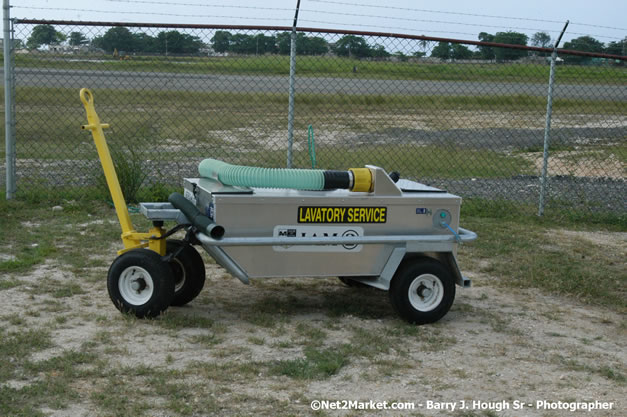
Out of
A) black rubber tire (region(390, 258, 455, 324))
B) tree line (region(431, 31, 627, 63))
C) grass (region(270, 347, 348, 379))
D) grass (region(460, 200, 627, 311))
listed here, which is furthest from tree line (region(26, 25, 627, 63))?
grass (region(270, 347, 348, 379))

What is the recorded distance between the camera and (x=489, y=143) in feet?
58.9

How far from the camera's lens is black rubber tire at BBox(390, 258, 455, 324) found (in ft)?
18.7

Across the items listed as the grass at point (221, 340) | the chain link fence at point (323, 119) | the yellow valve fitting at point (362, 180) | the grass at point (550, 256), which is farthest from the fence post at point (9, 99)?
the grass at point (550, 256)

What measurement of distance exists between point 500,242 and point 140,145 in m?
8.20

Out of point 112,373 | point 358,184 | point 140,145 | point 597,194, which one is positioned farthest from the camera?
point 140,145

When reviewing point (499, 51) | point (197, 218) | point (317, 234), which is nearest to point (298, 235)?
point (317, 234)

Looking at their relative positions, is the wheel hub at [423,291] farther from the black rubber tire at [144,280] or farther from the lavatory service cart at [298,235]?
the black rubber tire at [144,280]

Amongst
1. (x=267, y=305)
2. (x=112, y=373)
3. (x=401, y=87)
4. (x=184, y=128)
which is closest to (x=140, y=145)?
(x=184, y=128)

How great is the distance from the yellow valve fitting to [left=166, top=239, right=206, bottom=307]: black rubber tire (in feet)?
4.44

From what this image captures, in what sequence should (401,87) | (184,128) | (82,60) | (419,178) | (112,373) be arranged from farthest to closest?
(401,87) < (184,128) < (419,178) < (82,60) < (112,373)

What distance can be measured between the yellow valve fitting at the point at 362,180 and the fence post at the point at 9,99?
202 inches

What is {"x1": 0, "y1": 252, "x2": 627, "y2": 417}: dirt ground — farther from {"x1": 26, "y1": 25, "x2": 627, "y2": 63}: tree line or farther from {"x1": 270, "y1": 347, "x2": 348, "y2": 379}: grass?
{"x1": 26, "y1": 25, "x2": 627, "y2": 63}: tree line

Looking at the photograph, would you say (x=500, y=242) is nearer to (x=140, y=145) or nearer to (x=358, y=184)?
(x=358, y=184)

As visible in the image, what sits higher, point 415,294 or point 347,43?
point 347,43
